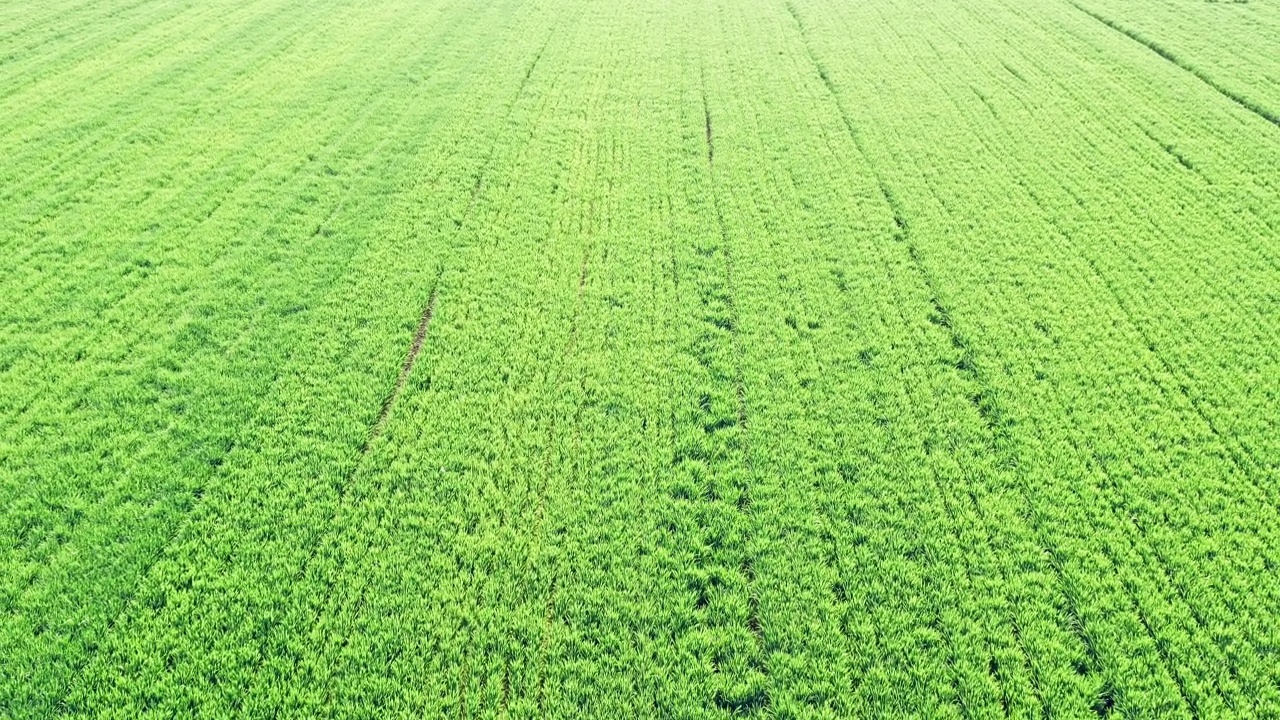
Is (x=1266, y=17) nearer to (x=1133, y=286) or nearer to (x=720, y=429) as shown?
(x=1133, y=286)

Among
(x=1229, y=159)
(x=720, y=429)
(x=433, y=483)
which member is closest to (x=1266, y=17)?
(x=1229, y=159)

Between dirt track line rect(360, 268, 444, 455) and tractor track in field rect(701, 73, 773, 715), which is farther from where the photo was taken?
dirt track line rect(360, 268, 444, 455)

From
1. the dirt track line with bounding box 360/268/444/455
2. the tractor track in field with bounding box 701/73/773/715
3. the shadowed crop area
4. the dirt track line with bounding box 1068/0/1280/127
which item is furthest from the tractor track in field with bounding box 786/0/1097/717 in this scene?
the dirt track line with bounding box 1068/0/1280/127

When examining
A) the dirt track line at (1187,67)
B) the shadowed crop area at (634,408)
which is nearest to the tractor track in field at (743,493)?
the shadowed crop area at (634,408)

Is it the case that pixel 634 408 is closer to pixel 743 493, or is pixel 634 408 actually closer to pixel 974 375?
pixel 743 493

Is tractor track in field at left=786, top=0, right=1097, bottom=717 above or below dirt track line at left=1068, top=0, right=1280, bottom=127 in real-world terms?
below

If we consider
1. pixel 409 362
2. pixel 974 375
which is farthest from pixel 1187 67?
pixel 409 362

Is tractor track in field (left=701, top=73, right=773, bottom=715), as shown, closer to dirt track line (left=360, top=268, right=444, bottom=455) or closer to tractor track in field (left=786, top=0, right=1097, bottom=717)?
tractor track in field (left=786, top=0, right=1097, bottom=717)
